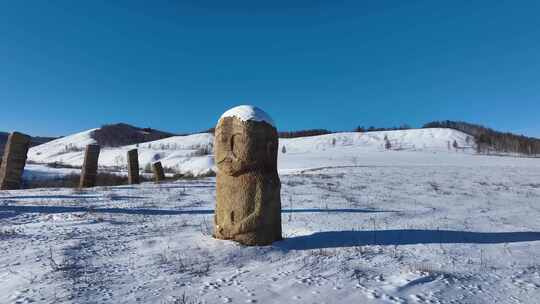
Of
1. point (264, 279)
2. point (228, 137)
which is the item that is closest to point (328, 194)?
point (228, 137)

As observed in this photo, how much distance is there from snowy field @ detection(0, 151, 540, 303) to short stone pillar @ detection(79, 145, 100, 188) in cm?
700

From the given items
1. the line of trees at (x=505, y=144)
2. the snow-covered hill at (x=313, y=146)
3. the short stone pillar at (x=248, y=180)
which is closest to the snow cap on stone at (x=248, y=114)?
the short stone pillar at (x=248, y=180)

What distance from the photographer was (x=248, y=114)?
6969 millimetres

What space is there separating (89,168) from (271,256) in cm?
1469

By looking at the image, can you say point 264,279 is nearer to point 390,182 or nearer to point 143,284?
point 143,284

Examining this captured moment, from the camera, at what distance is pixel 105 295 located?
441 centimetres

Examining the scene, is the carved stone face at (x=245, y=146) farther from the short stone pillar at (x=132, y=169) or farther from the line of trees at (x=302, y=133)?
the line of trees at (x=302, y=133)

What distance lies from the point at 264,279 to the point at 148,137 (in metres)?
97.1

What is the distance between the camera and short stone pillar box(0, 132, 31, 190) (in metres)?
17.6

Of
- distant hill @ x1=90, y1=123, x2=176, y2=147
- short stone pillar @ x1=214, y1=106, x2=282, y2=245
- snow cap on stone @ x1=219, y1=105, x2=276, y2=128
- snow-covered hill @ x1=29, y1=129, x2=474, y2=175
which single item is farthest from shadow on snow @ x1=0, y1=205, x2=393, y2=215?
distant hill @ x1=90, y1=123, x2=176, y2=147

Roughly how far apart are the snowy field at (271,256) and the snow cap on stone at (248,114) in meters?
2.00

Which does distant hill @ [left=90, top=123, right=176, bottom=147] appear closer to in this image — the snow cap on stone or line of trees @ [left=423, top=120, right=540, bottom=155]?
line of trees @ [left=423, top=120, right=540, bottom=155]

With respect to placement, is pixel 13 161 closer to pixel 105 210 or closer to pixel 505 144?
pixel 105 210

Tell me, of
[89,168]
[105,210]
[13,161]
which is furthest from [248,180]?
[13,161]
